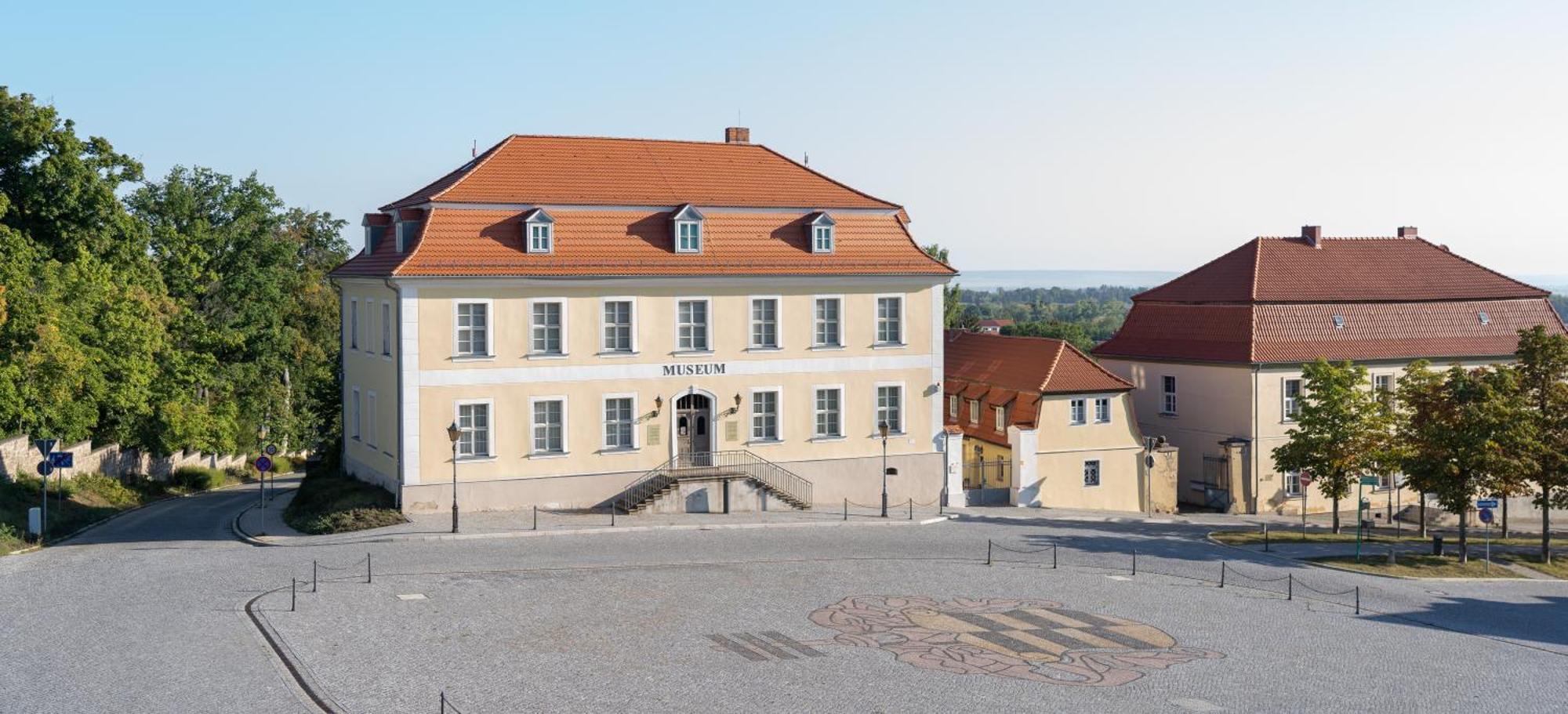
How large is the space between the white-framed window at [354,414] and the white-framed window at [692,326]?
10.2 m

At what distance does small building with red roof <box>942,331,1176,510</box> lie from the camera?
46281 mm

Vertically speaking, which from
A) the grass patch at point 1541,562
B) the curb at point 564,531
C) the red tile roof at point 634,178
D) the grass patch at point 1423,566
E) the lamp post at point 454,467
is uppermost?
the red tile roof at point 634,178

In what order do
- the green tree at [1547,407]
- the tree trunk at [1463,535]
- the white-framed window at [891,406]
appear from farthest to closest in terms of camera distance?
the white-framed window at [891,406] → the green tree at [1547,407] → the tree trunk at [1463,535]

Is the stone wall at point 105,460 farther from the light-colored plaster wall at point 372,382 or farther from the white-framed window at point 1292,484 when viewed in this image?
the white-framed window at point 1292,484

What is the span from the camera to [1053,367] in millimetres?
47094

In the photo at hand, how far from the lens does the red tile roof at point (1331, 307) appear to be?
53156 mm

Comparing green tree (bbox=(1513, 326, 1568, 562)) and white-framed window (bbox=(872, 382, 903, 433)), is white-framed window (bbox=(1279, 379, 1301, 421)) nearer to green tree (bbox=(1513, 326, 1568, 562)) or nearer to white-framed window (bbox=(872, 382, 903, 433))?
green tree (bbox=(1513, 326, 1568, 562))

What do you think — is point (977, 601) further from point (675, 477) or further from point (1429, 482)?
point (1429, 482)

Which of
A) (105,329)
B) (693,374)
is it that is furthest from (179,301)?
(693,374)

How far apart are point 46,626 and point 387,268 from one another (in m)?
15.5

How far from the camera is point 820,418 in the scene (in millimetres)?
41375

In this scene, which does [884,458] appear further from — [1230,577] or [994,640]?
[994,640]

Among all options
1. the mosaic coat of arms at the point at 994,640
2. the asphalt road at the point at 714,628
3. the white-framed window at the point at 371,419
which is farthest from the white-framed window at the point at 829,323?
the mosaic coat of arms at the point at 994,640

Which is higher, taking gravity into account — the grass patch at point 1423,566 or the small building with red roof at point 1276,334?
the small building with red roof at point 1276,334
